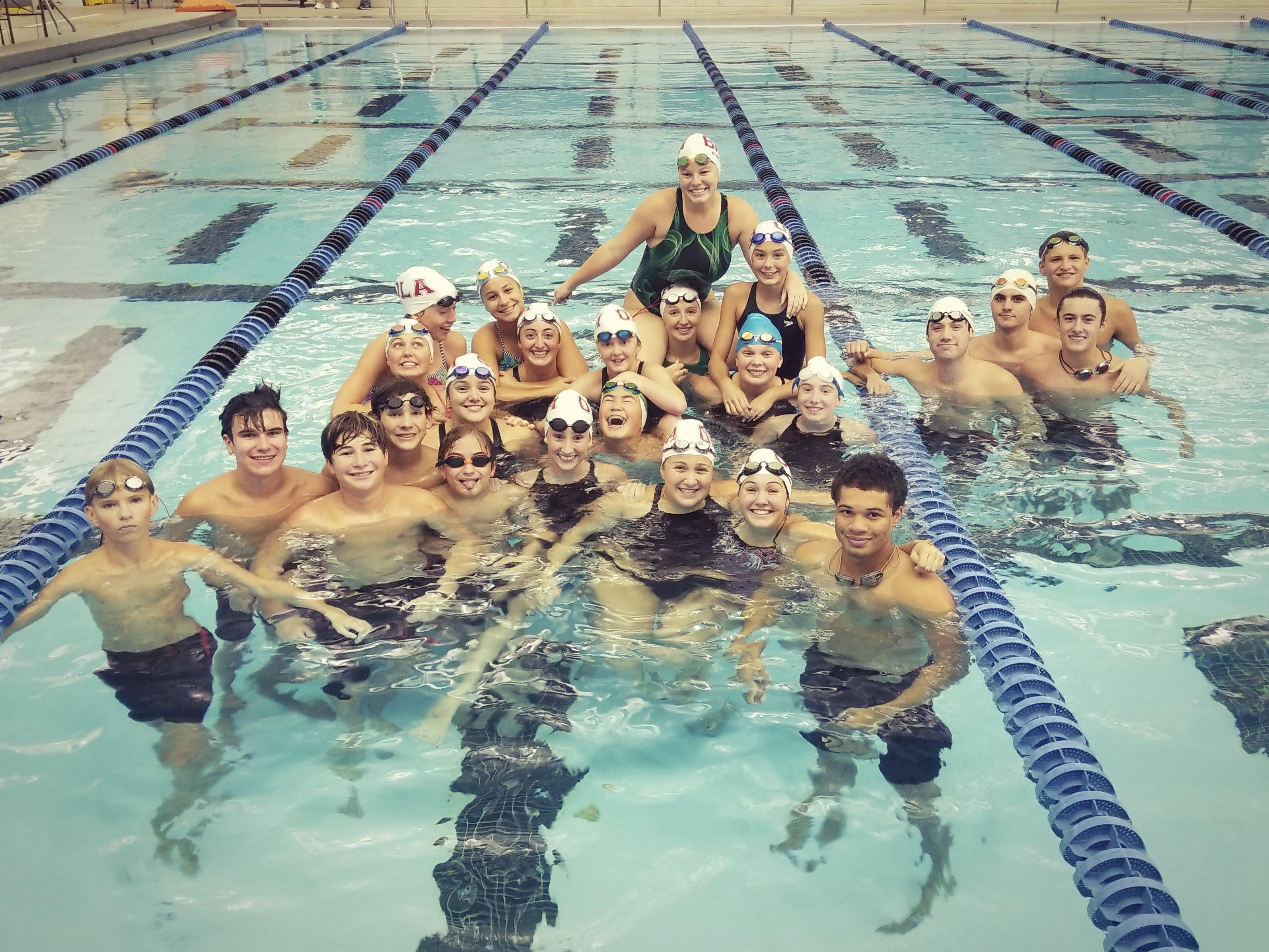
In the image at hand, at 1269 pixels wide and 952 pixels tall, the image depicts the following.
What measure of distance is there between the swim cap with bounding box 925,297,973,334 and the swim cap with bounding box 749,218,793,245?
67cm

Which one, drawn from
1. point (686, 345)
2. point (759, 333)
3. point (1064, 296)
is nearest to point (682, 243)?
point (686, 345)

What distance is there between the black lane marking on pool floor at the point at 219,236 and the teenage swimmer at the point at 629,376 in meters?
3.37

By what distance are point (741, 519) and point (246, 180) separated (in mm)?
6247

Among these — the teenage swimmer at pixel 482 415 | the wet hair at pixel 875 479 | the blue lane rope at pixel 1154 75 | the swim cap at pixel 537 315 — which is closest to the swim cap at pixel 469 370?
the teenage swimmer at pixel 482 415

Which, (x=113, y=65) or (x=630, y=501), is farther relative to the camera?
(x=113, y=65)

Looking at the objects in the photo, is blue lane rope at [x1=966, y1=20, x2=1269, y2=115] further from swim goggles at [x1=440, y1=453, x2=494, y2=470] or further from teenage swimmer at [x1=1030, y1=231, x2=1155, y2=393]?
swim goggles at [x1=440, y1=453, x2=494, y2=470]

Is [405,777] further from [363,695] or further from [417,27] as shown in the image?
[417,27]

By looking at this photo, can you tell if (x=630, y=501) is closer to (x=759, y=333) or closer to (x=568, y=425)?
(x=568, y=425)

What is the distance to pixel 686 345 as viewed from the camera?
4.85 m

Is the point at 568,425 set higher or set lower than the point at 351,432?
lower

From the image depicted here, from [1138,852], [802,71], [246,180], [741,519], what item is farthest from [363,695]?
[802,71]

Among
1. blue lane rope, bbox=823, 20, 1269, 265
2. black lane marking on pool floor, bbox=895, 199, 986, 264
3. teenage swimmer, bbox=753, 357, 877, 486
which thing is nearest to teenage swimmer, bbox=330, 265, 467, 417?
teenage swimmer, bbox=753, 357, 877, 486

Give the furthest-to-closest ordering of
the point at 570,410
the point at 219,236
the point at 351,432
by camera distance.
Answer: the point at 219,236 → the point at 570,410 → the point at 351,432

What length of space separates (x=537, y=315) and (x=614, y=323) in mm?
335
